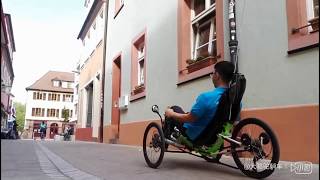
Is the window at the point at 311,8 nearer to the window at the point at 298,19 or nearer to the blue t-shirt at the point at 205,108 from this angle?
the window at the point at 298,19

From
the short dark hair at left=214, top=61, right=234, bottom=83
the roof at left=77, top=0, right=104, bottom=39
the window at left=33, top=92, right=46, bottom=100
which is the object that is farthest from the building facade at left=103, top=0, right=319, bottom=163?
the window at left=33, top=92, right=46, bottom=100

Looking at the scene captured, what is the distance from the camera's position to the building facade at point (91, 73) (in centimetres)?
1923

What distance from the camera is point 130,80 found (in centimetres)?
1295

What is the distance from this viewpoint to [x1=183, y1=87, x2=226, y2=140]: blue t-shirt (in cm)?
409

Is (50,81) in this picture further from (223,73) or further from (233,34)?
(223,73)

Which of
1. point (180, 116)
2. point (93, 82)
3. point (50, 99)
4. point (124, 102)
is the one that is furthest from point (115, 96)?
point (50, 99)

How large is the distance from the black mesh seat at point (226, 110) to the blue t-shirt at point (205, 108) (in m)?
0.04

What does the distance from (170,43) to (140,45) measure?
11.1 feet

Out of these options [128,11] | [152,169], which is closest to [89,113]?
[128,11]

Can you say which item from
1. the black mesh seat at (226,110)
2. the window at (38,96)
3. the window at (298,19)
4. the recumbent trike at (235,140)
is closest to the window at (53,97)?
the window at (38,96)

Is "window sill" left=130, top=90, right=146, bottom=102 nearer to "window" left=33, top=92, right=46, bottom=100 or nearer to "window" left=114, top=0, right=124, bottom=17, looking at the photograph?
"window" left=114, top=0, right=124, bottom=17

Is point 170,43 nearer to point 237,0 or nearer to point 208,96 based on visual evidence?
point 237,0

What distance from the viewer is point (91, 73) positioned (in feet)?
72.2

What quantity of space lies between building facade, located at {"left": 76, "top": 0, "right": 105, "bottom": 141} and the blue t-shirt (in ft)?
42.4
